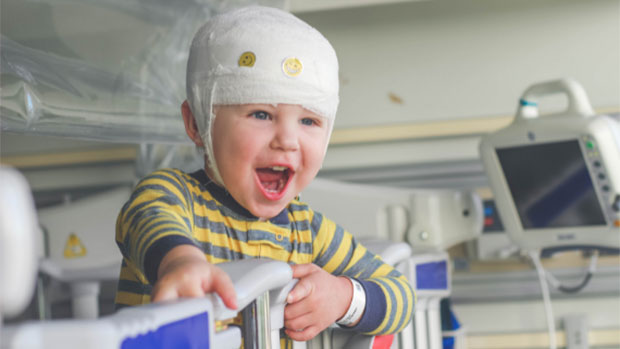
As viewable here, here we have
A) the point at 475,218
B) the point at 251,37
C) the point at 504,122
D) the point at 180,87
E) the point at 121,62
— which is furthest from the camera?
the point at 504,122

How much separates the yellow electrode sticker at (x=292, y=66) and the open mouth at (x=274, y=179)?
127mm

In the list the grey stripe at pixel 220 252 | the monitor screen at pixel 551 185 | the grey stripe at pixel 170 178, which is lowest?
the grey stripe at pixel 220 252

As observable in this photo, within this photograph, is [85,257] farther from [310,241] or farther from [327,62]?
[327,62]

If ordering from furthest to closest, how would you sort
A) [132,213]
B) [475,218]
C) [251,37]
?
[475,218] < [251,37] < [132,213]

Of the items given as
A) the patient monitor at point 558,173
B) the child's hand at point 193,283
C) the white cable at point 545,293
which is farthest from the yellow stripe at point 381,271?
the white cable at point 545,293

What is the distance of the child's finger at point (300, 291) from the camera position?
80 centimetres

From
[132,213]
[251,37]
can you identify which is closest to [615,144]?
[251,37]

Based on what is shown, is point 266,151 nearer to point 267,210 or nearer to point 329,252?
point 267,210

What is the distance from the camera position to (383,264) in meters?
1.12

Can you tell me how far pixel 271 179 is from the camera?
39.9 inches

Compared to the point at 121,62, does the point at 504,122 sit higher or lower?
higher

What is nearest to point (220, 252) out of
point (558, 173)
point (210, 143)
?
point (210, 143)

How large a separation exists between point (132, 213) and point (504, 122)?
1.59 metres

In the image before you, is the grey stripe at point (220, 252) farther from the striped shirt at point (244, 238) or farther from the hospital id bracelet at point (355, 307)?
the hospital id bracelet at point (355, 307)
